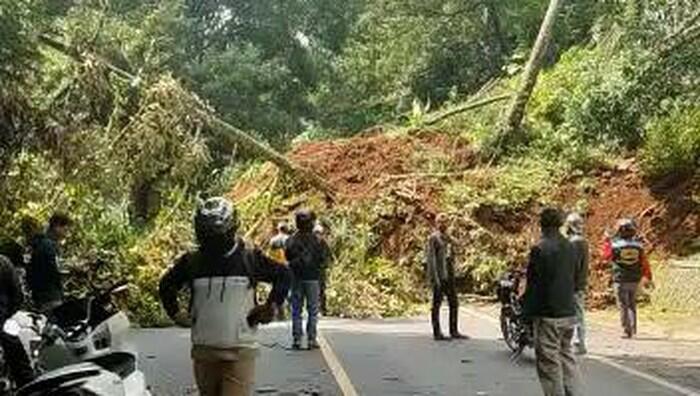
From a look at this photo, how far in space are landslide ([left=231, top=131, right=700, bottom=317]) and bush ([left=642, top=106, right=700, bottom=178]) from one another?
0.35 metres

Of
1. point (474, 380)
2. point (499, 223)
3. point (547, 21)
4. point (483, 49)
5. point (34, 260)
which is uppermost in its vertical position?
point (483, 49)

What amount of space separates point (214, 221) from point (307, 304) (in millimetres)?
8935

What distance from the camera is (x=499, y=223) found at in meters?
26.7

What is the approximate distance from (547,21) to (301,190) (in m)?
7.39

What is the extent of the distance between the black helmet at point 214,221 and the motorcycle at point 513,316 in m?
8.40

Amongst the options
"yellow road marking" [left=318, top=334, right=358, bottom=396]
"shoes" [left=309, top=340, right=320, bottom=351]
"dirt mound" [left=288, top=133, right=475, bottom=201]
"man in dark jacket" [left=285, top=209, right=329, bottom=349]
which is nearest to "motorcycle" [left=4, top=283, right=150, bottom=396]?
"yellow road marking" [left=318, top=334, right=358, bottom=396]

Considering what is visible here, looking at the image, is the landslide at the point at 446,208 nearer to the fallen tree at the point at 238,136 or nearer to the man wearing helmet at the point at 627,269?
the fallen tree at the point at 238,136

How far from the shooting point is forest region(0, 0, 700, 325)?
62.9ft

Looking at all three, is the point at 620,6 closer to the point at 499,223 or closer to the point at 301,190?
the point at 499,223

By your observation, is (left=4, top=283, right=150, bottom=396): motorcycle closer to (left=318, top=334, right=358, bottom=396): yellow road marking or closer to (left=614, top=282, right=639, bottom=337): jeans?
(left=318, top=334, right=358, bottom=396): yellow road marking

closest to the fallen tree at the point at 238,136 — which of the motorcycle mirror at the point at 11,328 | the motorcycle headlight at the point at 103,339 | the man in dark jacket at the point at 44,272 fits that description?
the man in dark jacket at the point at 44,272

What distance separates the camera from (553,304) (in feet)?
32.7

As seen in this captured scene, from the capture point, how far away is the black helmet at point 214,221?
21.8 feet

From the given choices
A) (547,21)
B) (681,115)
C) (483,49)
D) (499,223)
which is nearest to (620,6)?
(681,115)
